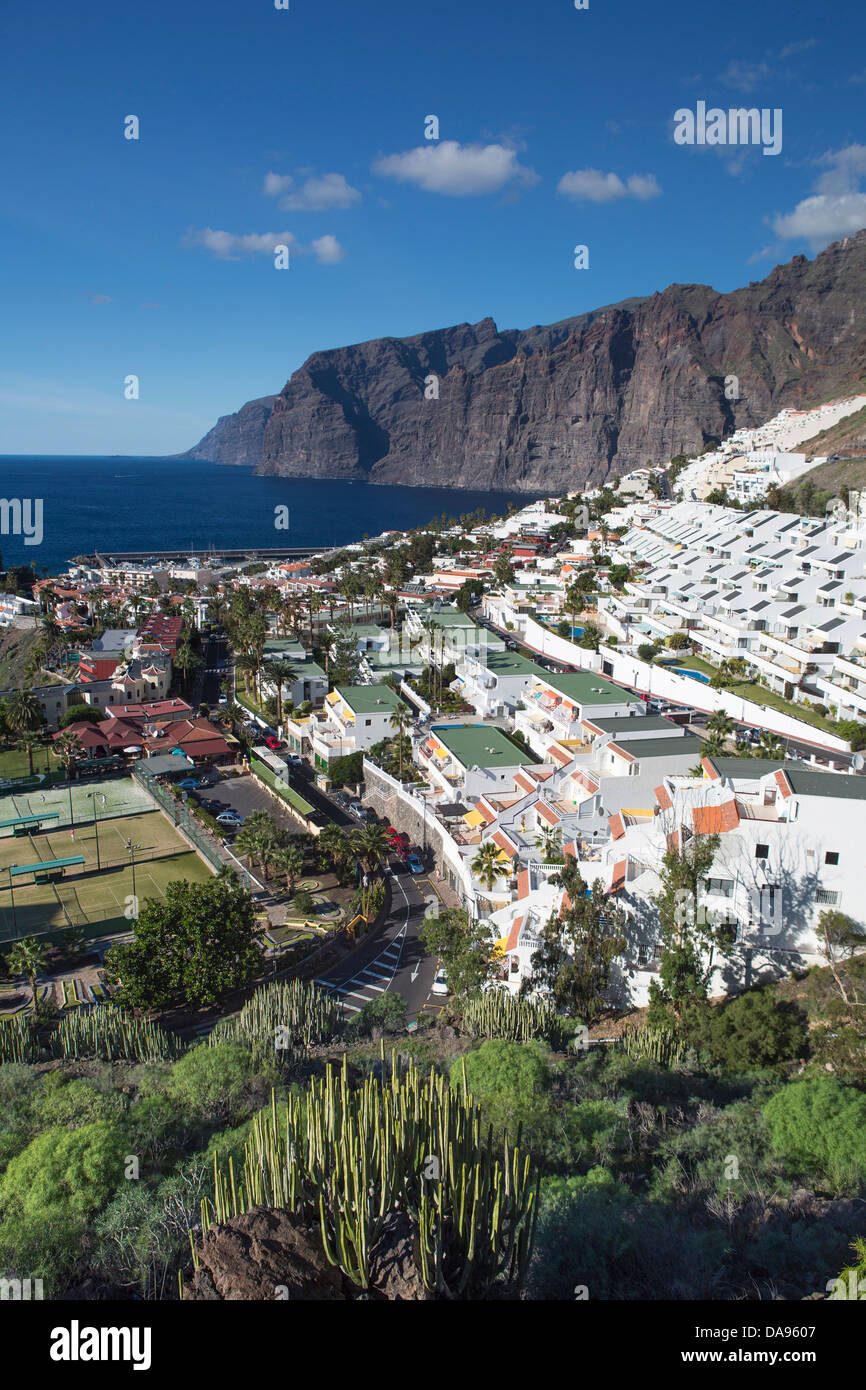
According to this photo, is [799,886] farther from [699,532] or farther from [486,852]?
[699,532]

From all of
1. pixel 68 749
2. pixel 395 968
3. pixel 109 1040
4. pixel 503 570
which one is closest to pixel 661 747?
pixel 395 968

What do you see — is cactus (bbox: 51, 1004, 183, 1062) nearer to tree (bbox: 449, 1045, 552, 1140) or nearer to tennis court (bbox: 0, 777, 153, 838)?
tree (bbox: 449, 1045, 552, 1140)

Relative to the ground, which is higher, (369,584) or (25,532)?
(25,532)

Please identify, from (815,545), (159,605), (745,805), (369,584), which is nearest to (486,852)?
(745,805)

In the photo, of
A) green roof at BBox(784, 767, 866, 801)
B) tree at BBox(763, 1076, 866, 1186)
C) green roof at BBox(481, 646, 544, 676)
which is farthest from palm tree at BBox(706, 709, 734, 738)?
tree at BBox(763, 1076, 866, 1186)

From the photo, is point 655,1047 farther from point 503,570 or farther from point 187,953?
point 503,570
